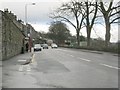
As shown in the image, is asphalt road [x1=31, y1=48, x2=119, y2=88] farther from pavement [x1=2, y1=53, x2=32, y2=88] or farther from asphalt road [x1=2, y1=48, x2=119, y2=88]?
pavement [x1=2, y1=53, x2=32, y2=88]

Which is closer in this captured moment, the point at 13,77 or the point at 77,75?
the point at 13,77

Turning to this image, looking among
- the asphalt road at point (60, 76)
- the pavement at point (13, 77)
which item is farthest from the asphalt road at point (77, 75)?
the pavement at point (13, 77)

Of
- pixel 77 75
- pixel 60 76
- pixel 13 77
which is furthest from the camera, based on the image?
pixel 77 75

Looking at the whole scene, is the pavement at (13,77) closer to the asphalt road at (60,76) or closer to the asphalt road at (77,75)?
the asphalt road at (60,76)

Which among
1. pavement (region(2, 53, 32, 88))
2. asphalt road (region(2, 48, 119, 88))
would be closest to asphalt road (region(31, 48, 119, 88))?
asphalt road (region(2, 48, 119, 88))

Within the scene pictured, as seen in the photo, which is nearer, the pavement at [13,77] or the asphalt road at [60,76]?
the asphalt road at [60,76]

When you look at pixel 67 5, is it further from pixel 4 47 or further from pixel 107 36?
pixel 4 47

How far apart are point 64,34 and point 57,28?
399cm

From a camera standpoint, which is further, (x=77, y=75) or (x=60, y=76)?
(x=77, y=75)

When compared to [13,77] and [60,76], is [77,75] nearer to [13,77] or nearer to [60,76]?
[60,76]

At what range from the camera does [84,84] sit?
12.3 m

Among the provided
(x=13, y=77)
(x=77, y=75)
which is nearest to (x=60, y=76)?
(x=77, y=75)

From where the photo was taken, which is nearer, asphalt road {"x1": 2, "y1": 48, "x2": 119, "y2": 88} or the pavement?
asphalt road {"x1": 2, "y1": 48, "x2": 119, "y2": 88}

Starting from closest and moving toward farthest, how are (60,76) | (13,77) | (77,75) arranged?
(13,77) < (60,76) < (77,75)
